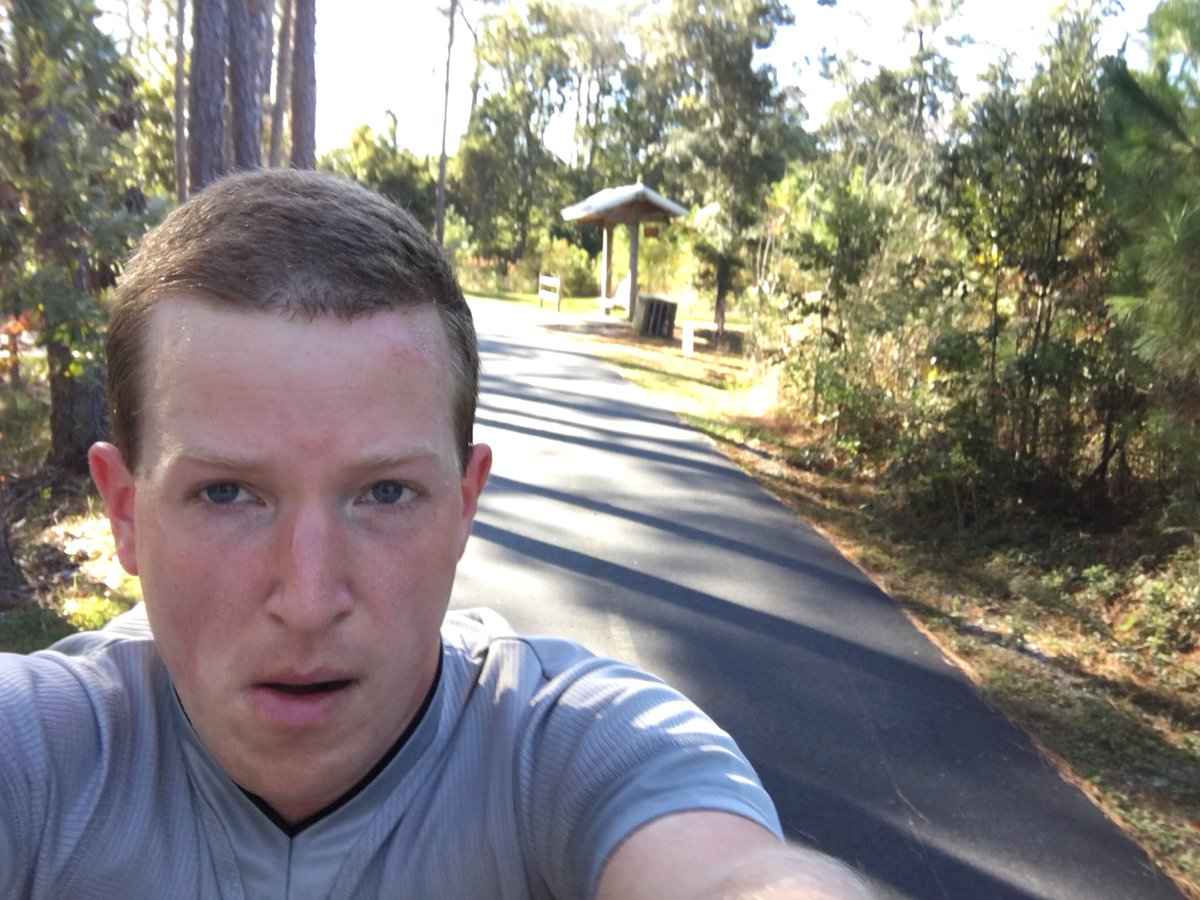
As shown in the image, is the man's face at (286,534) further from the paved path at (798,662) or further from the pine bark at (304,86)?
the pine bark at (304,86)

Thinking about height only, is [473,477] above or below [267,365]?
below

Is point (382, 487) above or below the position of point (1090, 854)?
above

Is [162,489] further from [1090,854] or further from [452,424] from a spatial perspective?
[1090,854]

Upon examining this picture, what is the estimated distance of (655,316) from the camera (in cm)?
2338

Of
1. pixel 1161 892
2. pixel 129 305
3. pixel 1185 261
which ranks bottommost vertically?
pixel 1161 892

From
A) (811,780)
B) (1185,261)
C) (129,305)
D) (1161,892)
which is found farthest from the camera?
(1185,261)

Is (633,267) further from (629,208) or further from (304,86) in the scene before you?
(304,86)

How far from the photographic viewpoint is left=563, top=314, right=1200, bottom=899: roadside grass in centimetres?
445

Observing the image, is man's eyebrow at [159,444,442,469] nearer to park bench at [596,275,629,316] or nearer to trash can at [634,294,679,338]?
trash can at [634,294,679,338]

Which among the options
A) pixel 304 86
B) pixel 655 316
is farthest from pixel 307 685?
pixel 655 316

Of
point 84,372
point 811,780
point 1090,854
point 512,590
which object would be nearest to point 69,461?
point 84,372

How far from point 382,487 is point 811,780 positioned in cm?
346

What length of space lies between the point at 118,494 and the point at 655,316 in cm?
2228

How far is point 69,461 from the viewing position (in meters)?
8.78
